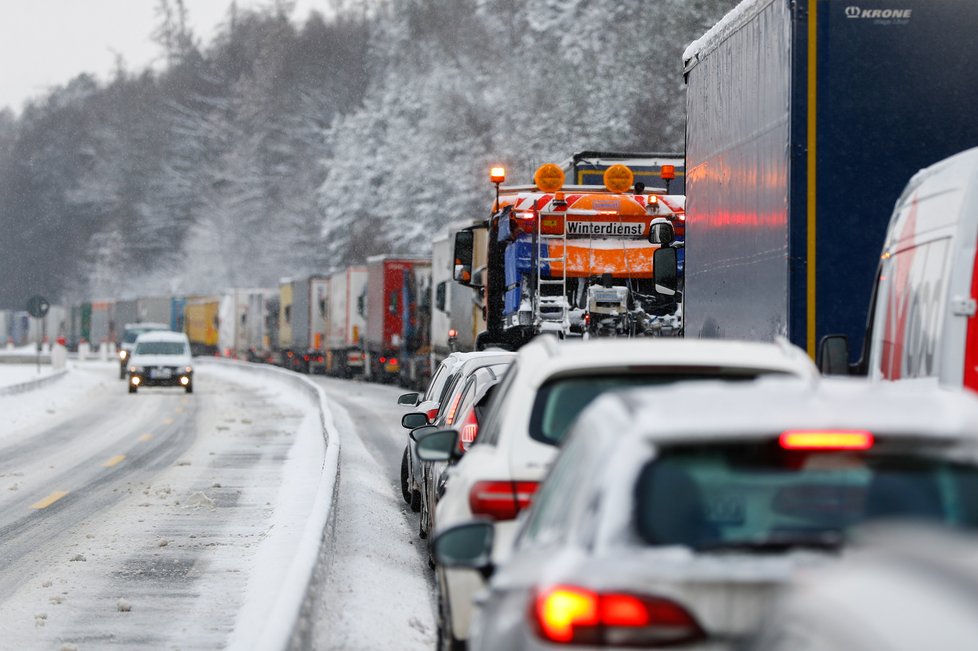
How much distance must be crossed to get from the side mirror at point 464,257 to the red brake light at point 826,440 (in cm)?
1947

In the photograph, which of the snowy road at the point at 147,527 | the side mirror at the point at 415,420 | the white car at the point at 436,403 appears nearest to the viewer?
the snowy road at the point at 147,527

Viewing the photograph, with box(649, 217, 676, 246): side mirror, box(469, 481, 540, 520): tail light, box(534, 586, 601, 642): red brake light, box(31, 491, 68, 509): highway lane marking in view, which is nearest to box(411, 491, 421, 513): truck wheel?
box(649, 217, 676, 246): side mirror

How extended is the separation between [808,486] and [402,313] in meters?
45.3

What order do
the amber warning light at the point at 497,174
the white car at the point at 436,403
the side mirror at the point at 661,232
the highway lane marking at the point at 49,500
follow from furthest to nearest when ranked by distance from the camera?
the amber warning light at the point at 497,174 < the highway lane marking at the point at 49,500 < the side mirror at the point at 661,232 < the white car at the point at 436,403

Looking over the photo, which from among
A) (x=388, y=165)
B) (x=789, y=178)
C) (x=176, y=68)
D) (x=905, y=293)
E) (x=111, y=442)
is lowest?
(x=111, y=442)

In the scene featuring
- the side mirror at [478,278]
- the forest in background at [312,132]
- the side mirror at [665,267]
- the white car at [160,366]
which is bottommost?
the white car at [160,366]

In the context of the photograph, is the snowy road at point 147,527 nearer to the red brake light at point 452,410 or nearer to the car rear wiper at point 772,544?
the red brake light at point 452,410

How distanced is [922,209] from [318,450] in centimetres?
1415

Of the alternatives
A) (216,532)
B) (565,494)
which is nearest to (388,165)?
(216,532)

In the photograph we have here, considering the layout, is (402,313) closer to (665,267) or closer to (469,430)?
(665,267)

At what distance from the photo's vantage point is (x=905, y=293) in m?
8.22

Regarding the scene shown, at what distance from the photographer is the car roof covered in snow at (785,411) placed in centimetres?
362

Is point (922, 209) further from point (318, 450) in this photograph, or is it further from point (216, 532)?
point (318, 450)

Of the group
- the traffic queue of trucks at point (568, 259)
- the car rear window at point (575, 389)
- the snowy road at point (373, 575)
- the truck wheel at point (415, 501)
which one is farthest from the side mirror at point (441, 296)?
the car rear window at point (575, 389)
